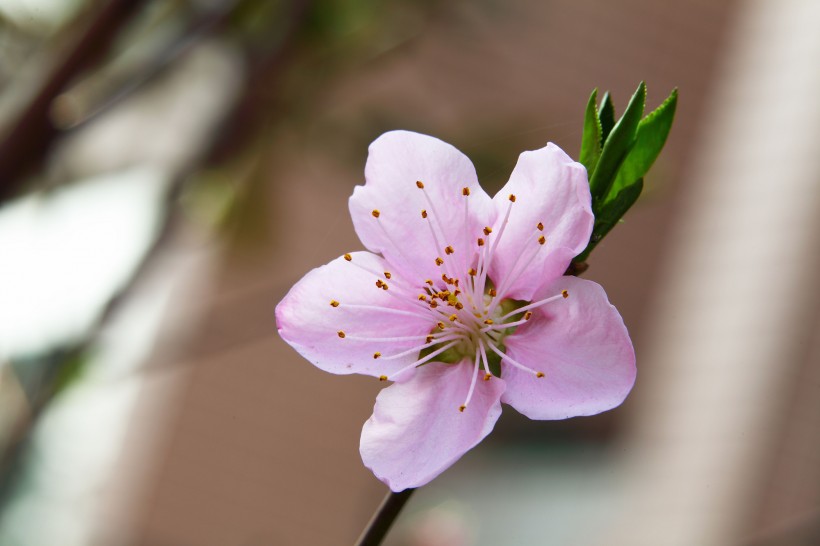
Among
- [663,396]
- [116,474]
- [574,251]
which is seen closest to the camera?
[574,251]

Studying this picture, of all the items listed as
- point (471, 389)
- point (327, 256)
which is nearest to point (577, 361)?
point (471, 389)

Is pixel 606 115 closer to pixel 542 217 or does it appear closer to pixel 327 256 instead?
pixel 542 217

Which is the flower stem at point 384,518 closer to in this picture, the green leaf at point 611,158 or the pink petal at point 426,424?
the pink petal at point 426,424

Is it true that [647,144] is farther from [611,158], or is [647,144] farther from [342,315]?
[342,315]

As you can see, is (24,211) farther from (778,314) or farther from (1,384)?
(778,314)

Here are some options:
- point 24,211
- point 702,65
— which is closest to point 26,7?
point 24,211

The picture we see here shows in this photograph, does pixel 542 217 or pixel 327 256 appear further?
pixel 327 256
